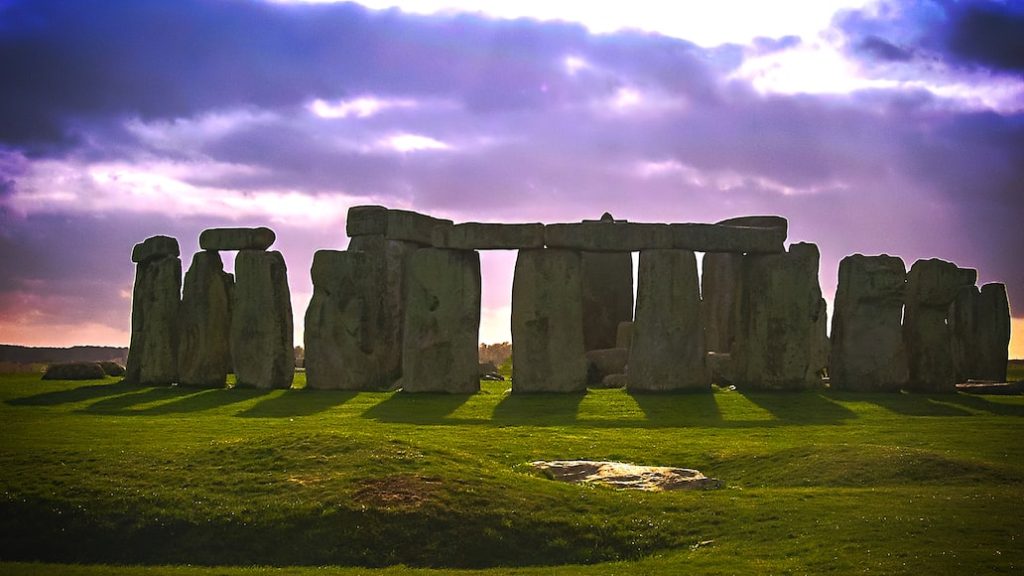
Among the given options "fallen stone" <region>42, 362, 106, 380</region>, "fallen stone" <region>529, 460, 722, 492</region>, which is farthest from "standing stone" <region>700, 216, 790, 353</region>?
"fallen stone" <region>529, 460, 722, 492</region>

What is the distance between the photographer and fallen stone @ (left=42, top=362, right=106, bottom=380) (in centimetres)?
4484


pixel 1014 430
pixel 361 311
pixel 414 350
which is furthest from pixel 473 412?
pixel 1014 430

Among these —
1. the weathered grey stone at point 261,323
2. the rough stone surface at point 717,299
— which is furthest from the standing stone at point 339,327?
the rough stone surface at point 717,299

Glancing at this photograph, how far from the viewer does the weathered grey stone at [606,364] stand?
138 feet

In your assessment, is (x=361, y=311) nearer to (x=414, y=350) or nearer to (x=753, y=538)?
(x=414, y=350)

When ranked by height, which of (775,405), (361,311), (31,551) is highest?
(361,311)

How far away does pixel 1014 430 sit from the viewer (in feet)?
94.7

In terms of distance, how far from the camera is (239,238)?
39.8 meters

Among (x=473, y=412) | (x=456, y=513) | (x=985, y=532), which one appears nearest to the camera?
(x=985, y=532)

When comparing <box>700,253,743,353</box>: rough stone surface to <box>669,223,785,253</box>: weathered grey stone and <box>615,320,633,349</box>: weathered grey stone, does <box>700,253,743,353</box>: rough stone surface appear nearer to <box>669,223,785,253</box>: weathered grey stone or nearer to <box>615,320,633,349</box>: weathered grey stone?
<box>615,320,633,349</box>: weathered grey stone

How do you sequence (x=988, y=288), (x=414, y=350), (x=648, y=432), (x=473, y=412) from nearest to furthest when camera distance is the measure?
(x=648, y=432) < (x=473, y=412) < (x=414, y=350) < (x=988, y=288)

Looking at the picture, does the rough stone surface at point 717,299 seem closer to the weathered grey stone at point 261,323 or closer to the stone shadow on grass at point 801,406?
the stone shadow on grass at point 801,406

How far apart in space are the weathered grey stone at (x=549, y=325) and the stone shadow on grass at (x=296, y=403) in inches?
198

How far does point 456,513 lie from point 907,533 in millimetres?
6588
